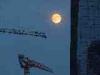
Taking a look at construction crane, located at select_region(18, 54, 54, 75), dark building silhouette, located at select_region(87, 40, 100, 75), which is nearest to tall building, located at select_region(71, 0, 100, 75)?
dark building silhouette, located at select_region(87, 40, 100, 75)

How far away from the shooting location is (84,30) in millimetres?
5020

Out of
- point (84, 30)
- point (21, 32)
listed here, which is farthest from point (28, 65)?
point (84, 30)

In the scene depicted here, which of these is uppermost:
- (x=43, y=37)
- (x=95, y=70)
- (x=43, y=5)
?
(x=43, y=5)

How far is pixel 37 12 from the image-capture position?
4.85m

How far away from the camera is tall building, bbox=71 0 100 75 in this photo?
500cm

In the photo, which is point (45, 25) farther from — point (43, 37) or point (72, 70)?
point (72, 70)

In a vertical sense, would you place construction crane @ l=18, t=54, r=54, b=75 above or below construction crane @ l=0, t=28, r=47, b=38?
below

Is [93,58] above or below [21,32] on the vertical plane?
below

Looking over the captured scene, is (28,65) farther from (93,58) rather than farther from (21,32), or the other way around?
(93,58)

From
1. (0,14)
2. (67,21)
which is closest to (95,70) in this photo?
(67,21)

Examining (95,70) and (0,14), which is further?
(95,70)

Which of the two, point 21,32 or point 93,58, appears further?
point 93,58

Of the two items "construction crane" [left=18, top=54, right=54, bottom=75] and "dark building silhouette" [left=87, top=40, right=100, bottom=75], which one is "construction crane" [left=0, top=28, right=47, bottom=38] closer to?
"construction crane" [left=18, top=54, right=54, bottom=75]

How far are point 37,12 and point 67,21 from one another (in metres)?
0.30
